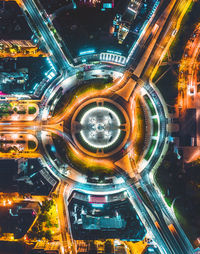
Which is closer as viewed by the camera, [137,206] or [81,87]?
[137,206]

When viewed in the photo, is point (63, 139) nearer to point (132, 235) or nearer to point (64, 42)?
point (64, 42)

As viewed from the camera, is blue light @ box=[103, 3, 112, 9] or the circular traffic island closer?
blue light @ box=[103, 3, 112, 9]

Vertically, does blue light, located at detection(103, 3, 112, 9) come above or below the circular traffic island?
above

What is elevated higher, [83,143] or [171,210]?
[83,143]

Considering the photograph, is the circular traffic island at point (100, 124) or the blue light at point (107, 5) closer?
the blue light at point (107, 5)

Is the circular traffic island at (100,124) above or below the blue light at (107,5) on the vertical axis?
below

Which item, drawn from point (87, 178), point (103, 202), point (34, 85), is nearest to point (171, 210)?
point (103, 202)

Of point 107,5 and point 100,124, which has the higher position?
point 107,5

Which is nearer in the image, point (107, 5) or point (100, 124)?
point (107, 5)
